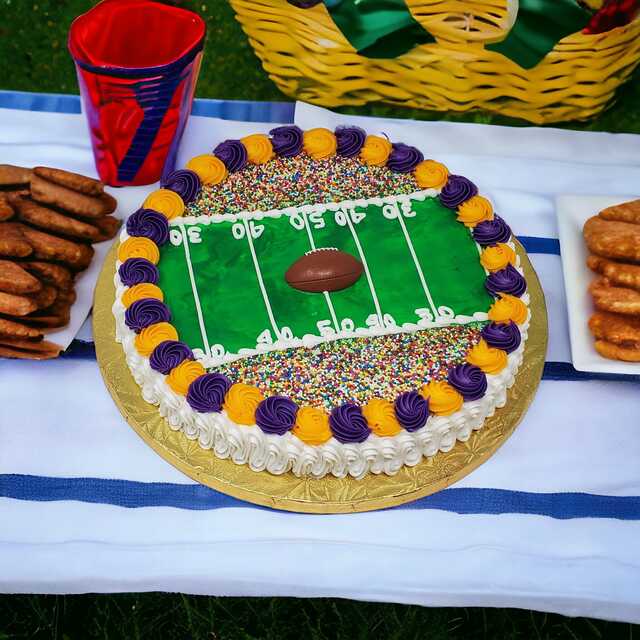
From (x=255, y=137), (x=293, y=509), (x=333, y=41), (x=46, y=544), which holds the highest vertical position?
(x=333, y=41)

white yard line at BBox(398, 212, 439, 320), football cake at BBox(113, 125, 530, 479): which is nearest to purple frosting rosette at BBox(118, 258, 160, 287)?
football cake at BBox(113, 125, 530, 479)

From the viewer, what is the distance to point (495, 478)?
1898mm

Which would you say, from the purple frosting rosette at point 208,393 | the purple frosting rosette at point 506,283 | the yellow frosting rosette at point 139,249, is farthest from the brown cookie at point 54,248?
the purple frosting rosette at point 506,283

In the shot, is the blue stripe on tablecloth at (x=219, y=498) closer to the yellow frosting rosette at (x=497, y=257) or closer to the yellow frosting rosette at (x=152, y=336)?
the yellow frosting rosette at (x=152, y=336)

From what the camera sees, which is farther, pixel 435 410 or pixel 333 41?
pixel 333 41

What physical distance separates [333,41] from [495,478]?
3.88ft

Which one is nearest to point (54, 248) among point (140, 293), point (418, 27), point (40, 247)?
point (40, 247)

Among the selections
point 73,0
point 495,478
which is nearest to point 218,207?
point 495,478

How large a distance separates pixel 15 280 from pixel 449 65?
1.24 meters

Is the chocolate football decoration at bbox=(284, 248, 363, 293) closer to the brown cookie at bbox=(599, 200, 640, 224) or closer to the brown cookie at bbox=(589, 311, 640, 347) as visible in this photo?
the brown cookie at bbox=(589, 311, 640, 347)

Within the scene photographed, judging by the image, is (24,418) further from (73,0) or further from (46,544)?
(73,0)

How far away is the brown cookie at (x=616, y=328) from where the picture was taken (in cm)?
192

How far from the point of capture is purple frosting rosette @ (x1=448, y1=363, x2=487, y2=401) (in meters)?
1.79

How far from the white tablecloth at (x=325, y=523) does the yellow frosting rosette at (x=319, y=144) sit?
2.30 feet
